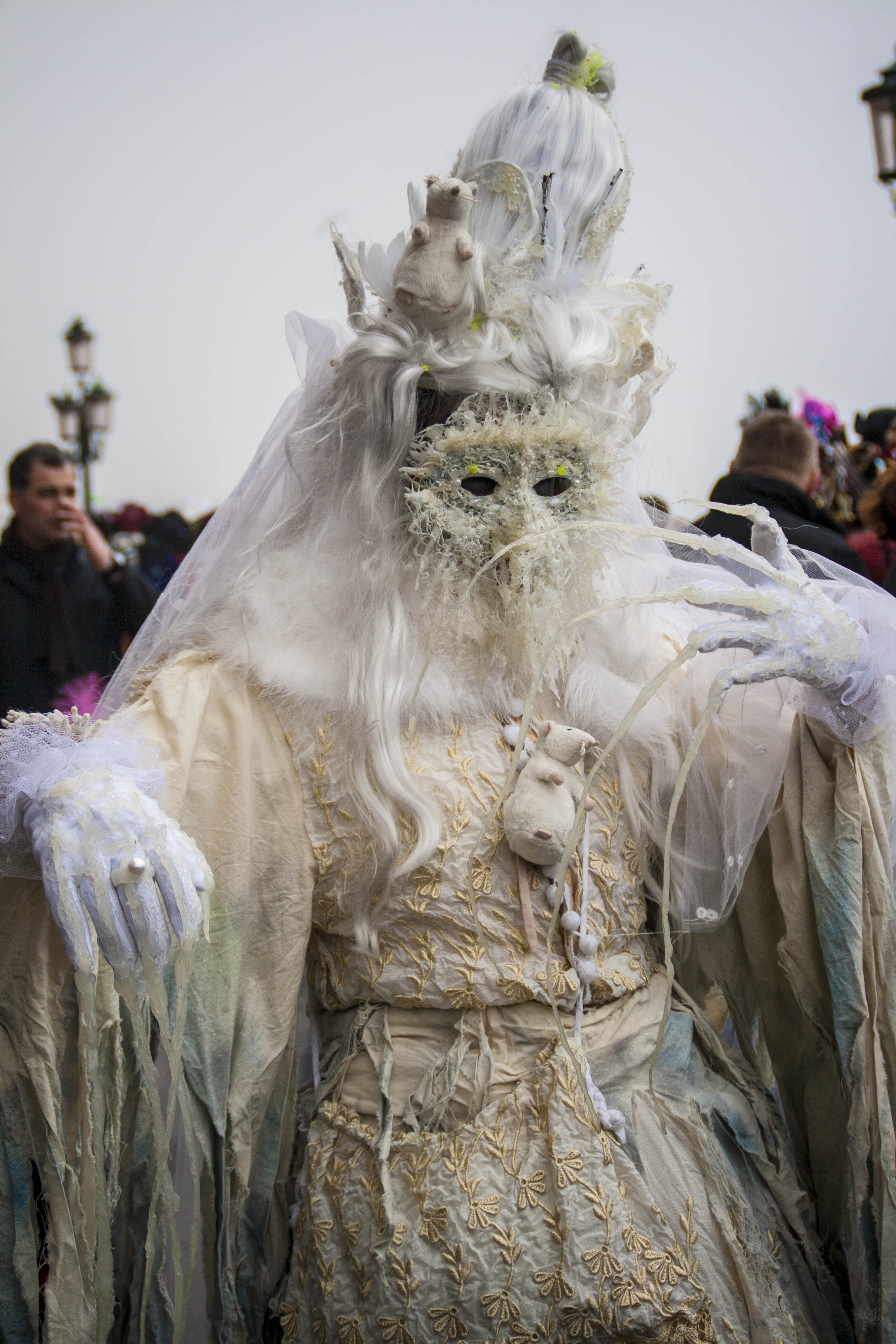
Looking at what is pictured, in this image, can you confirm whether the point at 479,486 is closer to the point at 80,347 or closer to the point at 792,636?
the point at 792,636

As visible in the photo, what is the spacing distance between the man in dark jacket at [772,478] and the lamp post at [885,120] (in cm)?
62

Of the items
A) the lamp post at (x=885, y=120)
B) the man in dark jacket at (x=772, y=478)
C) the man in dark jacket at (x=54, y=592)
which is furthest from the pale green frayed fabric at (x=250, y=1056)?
the lamp post at (x=885, y=120)

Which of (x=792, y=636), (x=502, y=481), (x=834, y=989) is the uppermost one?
(x=502, y=481)

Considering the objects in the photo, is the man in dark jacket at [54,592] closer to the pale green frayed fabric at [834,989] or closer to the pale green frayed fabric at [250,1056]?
the pale green frayed fabric at [250,1056]

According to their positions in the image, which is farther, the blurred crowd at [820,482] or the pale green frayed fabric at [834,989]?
the blurred crowd at [820,482]

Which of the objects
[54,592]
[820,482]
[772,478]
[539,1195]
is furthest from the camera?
[820,482]

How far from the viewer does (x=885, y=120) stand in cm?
232

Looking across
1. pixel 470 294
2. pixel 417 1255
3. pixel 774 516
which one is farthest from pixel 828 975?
pixel 774 516

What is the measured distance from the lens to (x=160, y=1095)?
1287 mm

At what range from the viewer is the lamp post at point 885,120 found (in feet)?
7.56

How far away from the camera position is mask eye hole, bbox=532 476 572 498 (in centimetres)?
126

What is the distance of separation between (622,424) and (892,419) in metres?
1.46

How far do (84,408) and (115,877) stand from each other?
144cm

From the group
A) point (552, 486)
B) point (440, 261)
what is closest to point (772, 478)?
point (552, 486)
